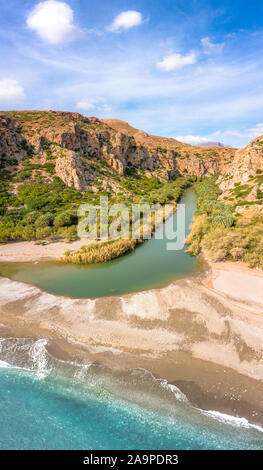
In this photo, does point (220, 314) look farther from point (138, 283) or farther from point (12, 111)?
point (12, 111)

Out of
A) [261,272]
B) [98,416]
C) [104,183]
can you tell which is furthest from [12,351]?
[104,183]

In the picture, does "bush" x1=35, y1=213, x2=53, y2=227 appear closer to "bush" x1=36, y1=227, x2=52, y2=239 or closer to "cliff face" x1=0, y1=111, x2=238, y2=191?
"bush" x1=36, y1=227, x2=52, y2=239

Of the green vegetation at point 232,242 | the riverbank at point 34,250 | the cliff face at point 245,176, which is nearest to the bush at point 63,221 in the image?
the riverbank at point 34,250

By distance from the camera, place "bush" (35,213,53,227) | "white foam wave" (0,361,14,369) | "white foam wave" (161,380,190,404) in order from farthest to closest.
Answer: "bush" (35,213,53,227)
"white foam wave" (0,361,14,369)
"white foam wave" (161,380,190,404)

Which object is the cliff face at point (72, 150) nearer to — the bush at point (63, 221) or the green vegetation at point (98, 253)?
the bush at point (63, 221)

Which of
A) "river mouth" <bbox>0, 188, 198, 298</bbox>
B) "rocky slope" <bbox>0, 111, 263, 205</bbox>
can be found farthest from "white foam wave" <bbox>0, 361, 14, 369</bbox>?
"rocky slope" <bbox>0, 111, 263, 205</bbox>

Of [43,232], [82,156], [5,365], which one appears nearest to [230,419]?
[5,365]

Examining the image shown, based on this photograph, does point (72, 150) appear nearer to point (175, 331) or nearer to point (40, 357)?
point (40, 357)
